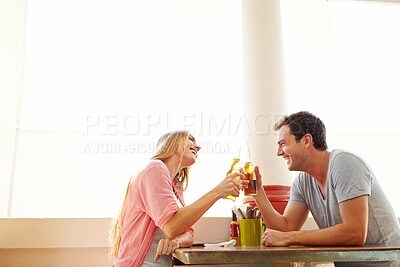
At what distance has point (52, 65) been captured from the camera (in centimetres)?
240

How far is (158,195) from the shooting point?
1.37m

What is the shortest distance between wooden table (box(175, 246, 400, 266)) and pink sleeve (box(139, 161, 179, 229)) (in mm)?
323

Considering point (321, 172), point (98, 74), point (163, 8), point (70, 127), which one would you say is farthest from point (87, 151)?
point (321, 172)

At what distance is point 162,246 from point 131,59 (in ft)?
4.71

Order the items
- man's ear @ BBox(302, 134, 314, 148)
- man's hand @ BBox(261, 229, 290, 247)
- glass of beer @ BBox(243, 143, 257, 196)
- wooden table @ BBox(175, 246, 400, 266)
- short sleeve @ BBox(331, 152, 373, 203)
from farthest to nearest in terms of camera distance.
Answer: man's ear @ BBox(302, 134, 314, 148), glass of beer @ BBox(243, 143, 257, 196), short sleeve @ BBox(331, 152, 373, 203), man's hand @ BBox(261, 229, 290, 247), wooden table @ BBox(175, 246, 400, 266)

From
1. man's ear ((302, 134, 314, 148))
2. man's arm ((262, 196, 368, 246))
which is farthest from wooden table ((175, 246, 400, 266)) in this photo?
man's ear ((302, 134, 314, 148))

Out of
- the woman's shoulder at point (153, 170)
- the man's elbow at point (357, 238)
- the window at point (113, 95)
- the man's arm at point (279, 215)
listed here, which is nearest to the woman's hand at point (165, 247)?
the woman's shoulder at point (153, 170)

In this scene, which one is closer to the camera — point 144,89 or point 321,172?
point 321,172

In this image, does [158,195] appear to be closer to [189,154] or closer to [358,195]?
[189,154]

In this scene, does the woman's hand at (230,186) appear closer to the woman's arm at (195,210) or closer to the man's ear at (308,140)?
the woman's arm at (195,210)

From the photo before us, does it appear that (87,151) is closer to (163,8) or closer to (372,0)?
(163,8)

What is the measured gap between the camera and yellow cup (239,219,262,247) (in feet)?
4.66

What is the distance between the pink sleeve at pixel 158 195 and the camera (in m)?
1.35

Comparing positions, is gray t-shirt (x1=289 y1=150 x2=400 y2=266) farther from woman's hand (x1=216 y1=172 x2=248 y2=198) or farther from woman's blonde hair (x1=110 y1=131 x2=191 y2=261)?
woman's blonde hair (x1=110 y1=131 x2=191 y2=261)
